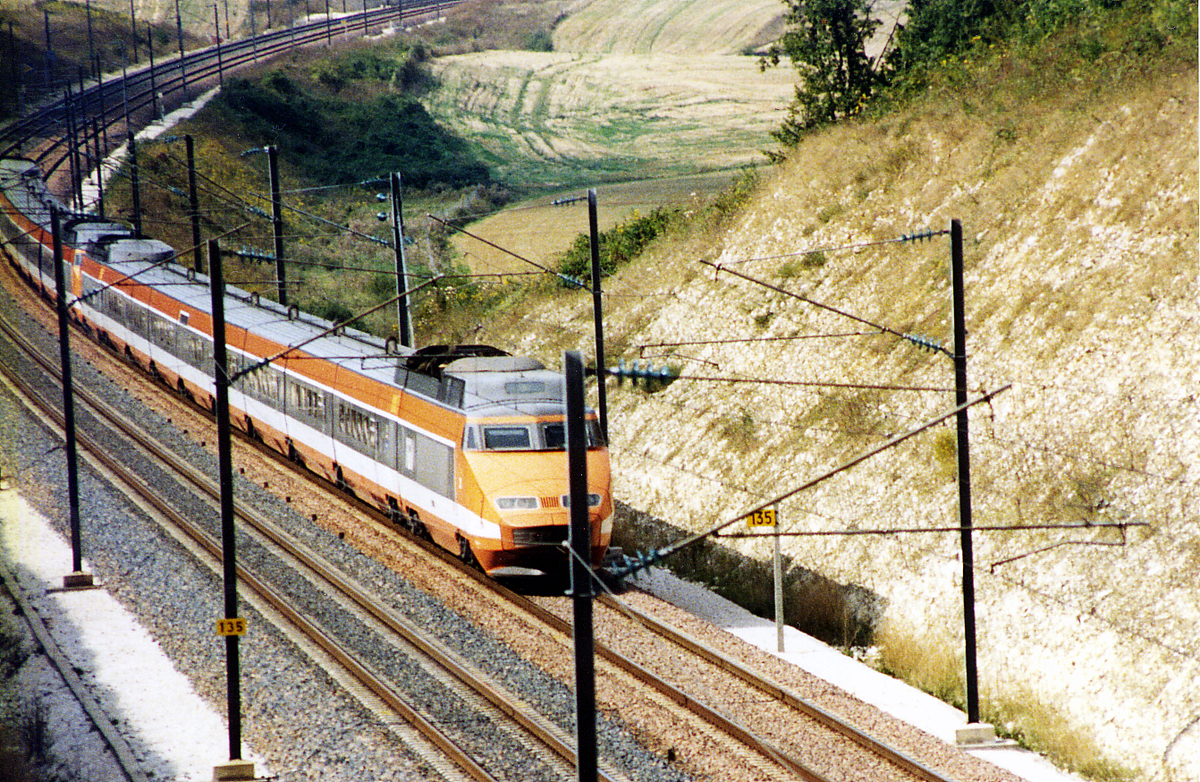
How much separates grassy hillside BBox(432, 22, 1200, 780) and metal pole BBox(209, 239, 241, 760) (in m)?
9.04

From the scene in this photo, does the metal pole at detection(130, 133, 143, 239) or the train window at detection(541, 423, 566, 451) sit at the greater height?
the metal pole at detection(130, 133, 143, 239)

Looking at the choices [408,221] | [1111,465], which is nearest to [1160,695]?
[1111,465]

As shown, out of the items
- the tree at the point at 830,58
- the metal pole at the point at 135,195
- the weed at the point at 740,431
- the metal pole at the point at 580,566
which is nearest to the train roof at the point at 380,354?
the metal pole at the point at 135,195

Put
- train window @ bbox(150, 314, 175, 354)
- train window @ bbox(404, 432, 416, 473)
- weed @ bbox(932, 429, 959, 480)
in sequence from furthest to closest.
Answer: train window @ bbox(150, 314, 175, 354), weed @ bbox(932, 429, 959, 480), train window @ bbox(404, 432, 416, 473)

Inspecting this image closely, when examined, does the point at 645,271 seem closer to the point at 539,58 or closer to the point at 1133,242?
the point at 1133,242

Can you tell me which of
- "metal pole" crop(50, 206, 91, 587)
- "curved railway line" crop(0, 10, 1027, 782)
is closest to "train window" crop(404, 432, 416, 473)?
"curved railway line" crop(0, 10, 1027, 782)

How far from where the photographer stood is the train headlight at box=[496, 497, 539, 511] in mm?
19859

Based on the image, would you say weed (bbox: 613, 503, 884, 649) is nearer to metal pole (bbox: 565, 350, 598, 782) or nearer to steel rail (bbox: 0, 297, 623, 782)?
steel rail (bbox: 0, 297, 623, 782)

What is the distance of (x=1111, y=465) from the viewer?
20.1m

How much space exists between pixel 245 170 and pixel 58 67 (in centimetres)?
3610

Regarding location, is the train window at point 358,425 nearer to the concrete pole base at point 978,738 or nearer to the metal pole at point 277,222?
the metal pole at point 277,222

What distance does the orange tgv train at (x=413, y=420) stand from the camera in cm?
2017

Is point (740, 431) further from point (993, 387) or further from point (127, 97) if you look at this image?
point (127, 97)

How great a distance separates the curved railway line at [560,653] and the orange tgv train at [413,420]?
3.89ft
